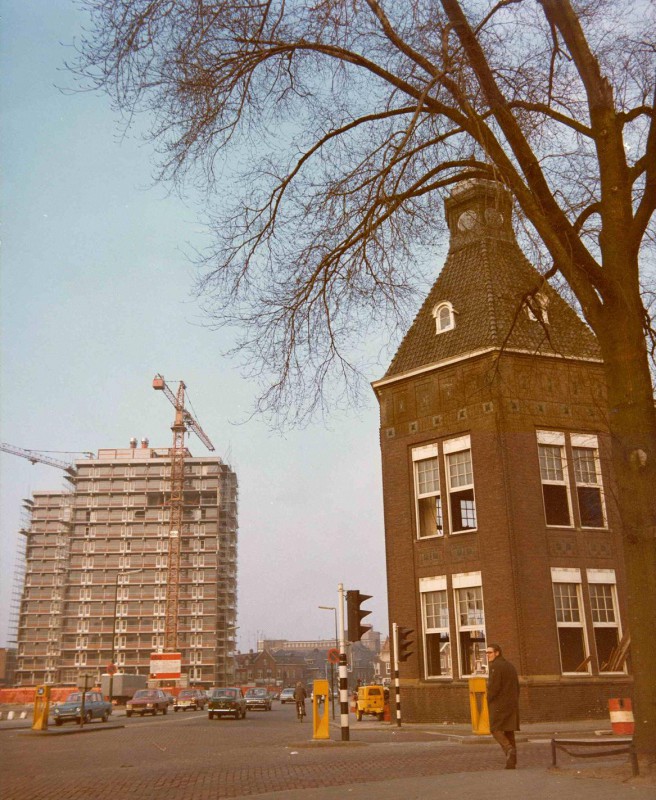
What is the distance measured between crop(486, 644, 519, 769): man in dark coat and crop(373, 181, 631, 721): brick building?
11.4 metres

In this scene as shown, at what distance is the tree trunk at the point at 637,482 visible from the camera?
8180mm

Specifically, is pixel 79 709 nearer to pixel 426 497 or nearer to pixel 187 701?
pixel 426 497

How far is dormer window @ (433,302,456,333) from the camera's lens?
2742 cm

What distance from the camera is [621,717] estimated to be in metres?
10.6

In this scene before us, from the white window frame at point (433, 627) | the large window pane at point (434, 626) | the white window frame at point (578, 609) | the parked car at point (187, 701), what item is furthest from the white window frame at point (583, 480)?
the parked car at point (187, 701)

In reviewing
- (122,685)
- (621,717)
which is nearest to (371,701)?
(621,717)

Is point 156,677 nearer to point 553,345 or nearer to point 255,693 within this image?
point 255,693

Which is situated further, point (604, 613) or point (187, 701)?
point (187, 701)

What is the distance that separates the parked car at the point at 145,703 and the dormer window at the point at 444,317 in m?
31.4

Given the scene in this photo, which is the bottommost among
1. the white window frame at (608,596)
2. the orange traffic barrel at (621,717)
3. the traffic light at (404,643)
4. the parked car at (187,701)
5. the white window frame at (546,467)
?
the parked car at (187,701)

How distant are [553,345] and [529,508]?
13284mm

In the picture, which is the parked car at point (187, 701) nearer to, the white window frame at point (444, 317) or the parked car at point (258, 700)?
the parked car at point (258, 700)

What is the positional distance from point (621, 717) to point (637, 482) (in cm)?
387

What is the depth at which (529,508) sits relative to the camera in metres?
24.2
